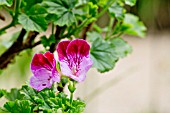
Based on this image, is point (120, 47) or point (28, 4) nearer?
point (28, 4)

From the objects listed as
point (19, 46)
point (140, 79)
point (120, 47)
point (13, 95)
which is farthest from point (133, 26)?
point (140, 79)

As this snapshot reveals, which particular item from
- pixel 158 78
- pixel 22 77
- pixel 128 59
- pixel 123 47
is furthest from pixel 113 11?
pixel 128 59

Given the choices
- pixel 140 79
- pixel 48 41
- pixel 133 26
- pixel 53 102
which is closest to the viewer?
pixel 53 102

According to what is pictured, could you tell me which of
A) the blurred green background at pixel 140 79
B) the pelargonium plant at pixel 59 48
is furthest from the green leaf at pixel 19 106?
the blurred green background at pixel 140 79

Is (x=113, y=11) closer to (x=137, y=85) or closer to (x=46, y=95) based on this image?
(x=46, y=95)

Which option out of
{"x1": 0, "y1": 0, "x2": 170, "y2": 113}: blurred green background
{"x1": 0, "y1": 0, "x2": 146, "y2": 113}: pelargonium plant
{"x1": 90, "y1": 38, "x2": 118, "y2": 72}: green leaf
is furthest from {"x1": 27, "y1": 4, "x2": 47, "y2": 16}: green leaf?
{"x1": 0, "y1": 0, "x2": 170, "y2": 113}: blurred green background

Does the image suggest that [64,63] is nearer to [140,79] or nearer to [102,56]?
[102,56]

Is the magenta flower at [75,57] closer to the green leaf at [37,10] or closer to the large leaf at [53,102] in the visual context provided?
the large leaf at [53,102]
